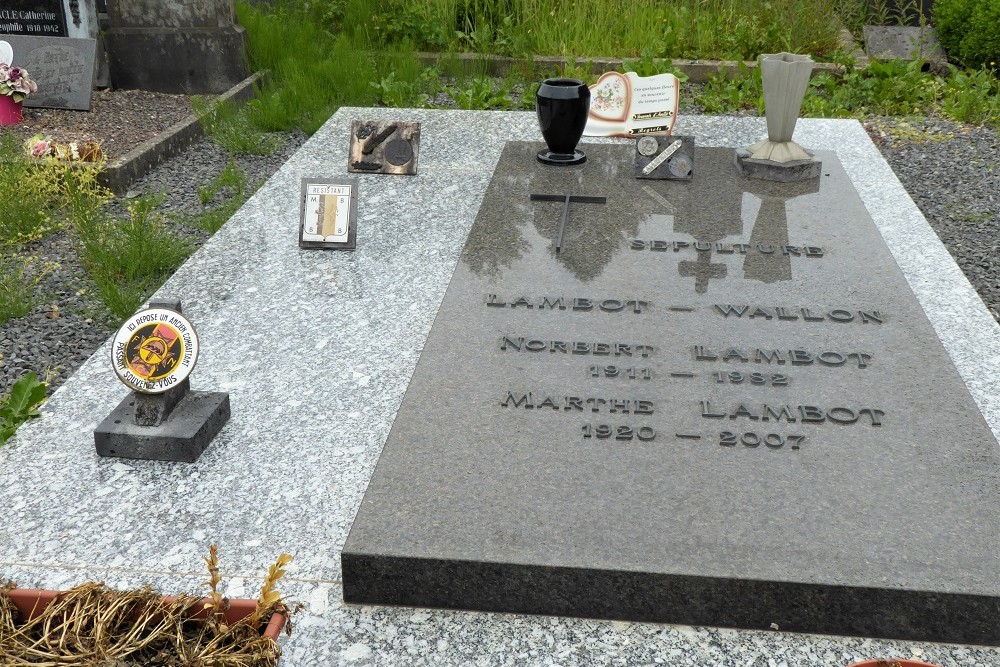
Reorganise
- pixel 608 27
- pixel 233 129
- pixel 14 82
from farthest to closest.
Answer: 1. pixel 608 27
2. pixel 233 129
3. pixel 14 82

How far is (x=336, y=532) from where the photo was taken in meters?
2.07

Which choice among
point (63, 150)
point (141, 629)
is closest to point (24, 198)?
point (63, 150)

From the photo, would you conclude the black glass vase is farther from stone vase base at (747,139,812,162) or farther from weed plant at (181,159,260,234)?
weed plant at (181,159,260,234)

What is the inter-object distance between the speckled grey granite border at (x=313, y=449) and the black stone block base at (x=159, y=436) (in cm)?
3

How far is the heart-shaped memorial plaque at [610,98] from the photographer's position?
4098 mm

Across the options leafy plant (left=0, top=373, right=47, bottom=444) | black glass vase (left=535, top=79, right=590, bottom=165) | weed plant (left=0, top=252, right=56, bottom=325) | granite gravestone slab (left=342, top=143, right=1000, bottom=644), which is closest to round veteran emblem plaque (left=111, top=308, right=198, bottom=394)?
leafy plant (left=0, top=373, right=47, bottom=444)

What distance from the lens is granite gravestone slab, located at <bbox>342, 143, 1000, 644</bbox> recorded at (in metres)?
1.73

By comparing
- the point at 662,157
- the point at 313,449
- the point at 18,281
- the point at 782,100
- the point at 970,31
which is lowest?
the point at 18,281

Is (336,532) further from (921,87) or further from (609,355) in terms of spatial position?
(921,87)

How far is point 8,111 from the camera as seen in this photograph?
17.7ft

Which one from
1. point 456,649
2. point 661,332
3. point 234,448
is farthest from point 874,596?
point 234,448

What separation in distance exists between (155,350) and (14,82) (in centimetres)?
394

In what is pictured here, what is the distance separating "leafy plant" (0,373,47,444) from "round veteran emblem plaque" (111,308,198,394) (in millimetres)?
442

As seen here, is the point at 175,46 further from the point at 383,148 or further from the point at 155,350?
the point at 155,350
